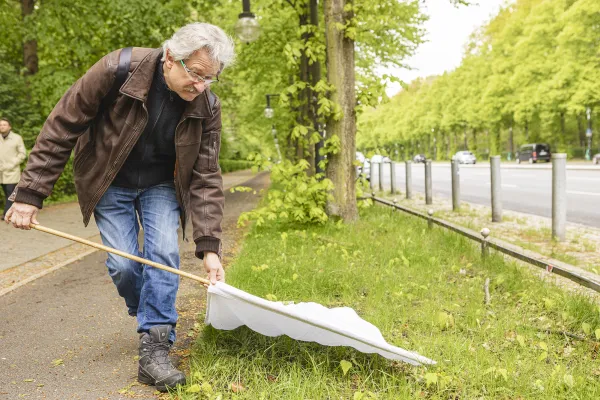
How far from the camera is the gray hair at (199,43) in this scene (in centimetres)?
247

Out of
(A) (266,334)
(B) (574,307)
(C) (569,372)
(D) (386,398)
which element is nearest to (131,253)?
(A) (266,334)

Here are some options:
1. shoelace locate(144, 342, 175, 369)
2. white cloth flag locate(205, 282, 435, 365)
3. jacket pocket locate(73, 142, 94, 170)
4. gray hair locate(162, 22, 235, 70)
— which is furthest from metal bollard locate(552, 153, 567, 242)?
jacket pocket locate(73, 142, 94, 170)

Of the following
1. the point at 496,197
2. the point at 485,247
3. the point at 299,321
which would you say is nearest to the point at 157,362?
the point at 299,321

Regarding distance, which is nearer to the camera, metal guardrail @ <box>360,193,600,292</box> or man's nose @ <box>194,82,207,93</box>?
man's nose @ <box>194,82,207,93</box>

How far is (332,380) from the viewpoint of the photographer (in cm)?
263

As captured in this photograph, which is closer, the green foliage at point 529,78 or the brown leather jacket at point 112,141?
the brown leather jacket at point 112,141

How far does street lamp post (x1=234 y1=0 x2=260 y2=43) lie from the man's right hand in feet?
23.1

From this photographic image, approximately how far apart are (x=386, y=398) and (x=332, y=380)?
12.1 inches

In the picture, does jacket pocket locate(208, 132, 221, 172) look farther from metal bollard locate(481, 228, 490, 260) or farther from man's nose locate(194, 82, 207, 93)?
metal bollard locate(481, 228, 490, 260)

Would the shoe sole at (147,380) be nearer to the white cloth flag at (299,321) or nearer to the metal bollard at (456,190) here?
the white cloth flag at (299,321)

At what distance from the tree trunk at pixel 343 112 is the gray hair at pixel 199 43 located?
4.81m

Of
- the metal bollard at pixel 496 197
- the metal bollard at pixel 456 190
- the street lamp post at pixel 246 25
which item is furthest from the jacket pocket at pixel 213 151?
the metal bollard at pixel 456 190

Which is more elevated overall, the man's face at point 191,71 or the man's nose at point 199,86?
the man's face at point 191,71

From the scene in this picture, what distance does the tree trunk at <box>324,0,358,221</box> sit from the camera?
7312 mm
